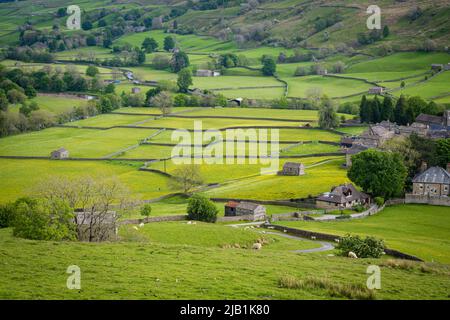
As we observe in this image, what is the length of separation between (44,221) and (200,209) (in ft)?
76.4

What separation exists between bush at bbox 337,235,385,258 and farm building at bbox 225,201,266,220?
21.2 meters

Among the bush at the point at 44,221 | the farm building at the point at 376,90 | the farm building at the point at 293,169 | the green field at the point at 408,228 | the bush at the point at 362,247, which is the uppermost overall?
the farm building at the point at 376,90

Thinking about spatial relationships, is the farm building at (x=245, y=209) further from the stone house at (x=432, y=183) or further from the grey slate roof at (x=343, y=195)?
the stone house at (x=432, y=183)

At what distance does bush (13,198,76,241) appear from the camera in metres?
48.2

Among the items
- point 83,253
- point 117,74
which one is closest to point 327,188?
point 83,253

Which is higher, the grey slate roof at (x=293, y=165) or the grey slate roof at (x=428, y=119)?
the grey slate roof at (x=428, y=119)

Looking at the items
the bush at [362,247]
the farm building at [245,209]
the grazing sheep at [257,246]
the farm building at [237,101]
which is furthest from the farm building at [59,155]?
the bush at [362,247]

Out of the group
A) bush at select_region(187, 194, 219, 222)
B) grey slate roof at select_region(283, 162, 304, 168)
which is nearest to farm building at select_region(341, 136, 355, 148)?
grey slate roof at select_region(283, 162, 304, 168)

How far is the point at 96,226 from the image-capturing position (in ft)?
172

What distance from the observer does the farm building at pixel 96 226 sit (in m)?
51.6

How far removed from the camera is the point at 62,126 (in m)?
140

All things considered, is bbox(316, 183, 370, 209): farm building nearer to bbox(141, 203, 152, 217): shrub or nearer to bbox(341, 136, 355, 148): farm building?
bbox(141, 203, 152, 217): shrub

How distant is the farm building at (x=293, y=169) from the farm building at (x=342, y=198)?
1307 centimetres
